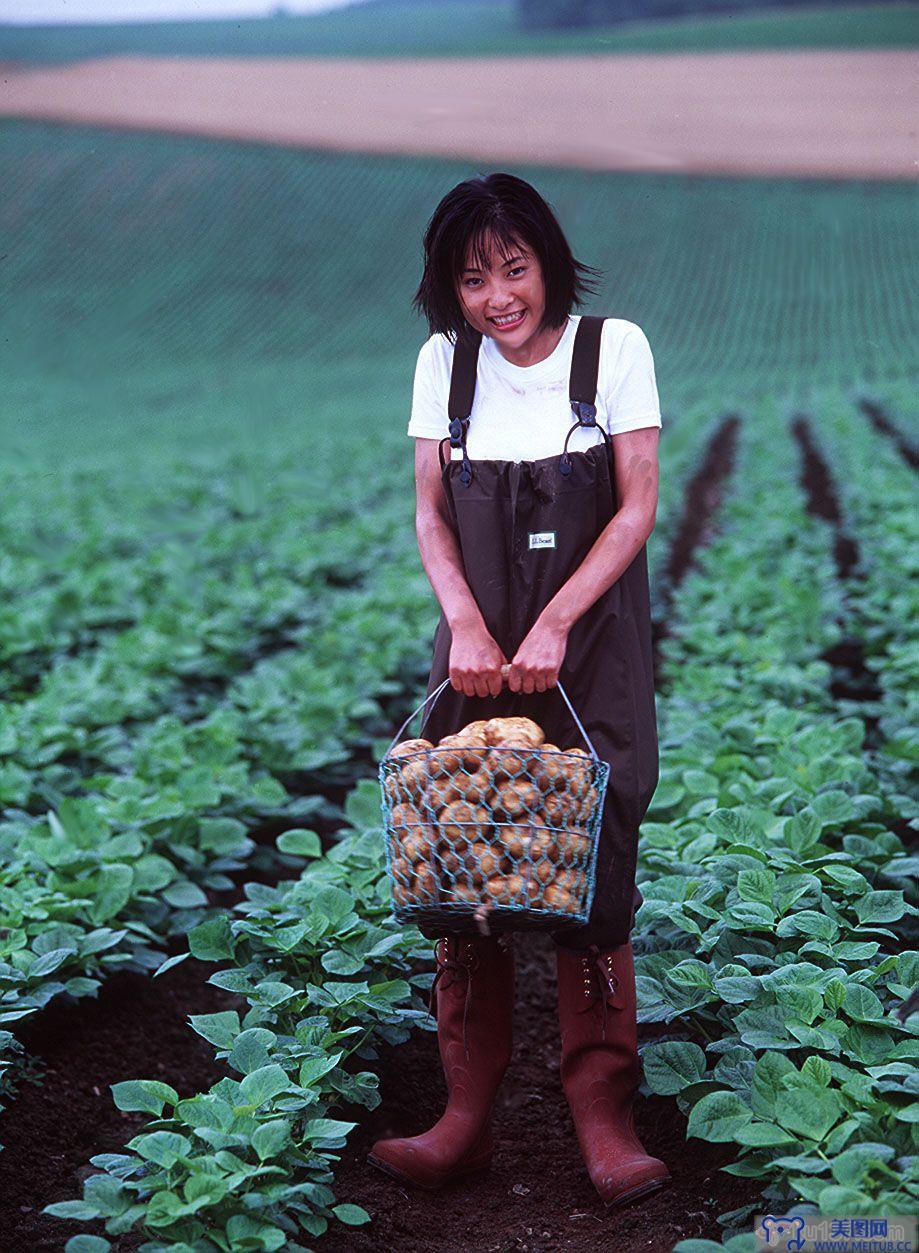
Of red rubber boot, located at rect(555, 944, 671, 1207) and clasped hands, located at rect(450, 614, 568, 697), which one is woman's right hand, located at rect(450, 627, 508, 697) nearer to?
clasped hands, located at rect(450, 614, 568, 697)

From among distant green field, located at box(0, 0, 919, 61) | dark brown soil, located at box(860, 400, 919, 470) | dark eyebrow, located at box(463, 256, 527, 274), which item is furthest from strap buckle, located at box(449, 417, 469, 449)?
distant green field, located at box(0, 0, 919, 61)

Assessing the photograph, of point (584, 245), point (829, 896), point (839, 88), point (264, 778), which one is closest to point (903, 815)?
point (829, 896)

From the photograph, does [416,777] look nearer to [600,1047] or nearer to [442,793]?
[442,793]

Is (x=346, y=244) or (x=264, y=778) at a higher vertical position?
(x=346, y=244)

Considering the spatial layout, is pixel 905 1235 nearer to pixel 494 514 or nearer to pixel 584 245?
pixel 494 514

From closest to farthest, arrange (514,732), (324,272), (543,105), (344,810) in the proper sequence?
(514,732)
(344,810)
(543,105)
(324,272)

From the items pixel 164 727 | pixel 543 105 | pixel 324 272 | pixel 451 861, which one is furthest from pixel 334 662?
pixel 324 272

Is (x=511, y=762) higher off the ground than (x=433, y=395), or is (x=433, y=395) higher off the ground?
(x=433, y=395)

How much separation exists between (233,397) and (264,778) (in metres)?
27.0

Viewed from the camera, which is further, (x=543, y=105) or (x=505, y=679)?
(x=543, y=105)

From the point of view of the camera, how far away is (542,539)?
259 cm

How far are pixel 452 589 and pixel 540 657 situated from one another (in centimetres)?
24

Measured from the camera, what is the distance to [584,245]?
45250 millimetres

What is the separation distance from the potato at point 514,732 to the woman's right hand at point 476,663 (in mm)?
84
